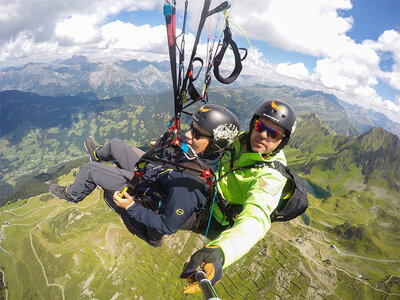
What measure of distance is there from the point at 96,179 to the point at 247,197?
566 centimetres

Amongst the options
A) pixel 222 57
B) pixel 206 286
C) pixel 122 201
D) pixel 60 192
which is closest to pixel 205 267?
pixel 206 286

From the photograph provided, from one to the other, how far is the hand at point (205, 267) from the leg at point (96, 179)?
17.9 feet

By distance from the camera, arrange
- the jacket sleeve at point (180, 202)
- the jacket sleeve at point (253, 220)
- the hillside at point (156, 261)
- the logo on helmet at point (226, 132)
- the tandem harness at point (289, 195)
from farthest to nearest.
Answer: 1. the hillside at point (156, 261)
2. the logo on helmet at point (226, 132)
3. the jacket sleeve at point (180, 202)
4. the tandem harness at point (289, 195)
5. the jacket sleeve at point (253, 220)

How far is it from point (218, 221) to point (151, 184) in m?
2.63

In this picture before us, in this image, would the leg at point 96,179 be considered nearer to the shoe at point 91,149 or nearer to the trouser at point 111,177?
the trouser at point 111,177

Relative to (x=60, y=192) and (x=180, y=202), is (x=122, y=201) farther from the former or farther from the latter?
(x=60, y=192)

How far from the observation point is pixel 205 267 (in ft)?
9.33

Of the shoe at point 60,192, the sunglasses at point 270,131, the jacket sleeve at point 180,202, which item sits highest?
the sunglasses at point 270,131

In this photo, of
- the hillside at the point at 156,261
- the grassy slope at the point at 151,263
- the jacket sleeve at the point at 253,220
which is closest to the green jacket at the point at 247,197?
the jacket sleeve at the point at 253,220

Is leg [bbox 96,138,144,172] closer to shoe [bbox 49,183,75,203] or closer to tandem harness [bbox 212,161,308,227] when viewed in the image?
shoe [bbox 49,183,75,203]

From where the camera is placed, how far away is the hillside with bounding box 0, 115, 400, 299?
54000 millimetres

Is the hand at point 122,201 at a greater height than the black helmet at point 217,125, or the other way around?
the black helmet at point 217,125

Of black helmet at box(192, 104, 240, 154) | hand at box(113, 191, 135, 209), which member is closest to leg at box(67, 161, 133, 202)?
hand at box(113, 191, 135, 209)

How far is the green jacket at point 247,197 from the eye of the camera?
11.3 feet
